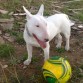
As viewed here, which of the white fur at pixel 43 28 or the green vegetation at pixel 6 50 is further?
the green vegetation at pixel 6 50

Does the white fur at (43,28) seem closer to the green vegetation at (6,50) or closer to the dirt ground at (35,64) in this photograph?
the dirt ground at (35,64)

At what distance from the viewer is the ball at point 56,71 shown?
425cm

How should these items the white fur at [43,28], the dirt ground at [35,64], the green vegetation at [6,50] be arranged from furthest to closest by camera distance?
the green vegetation at [6,50] < the dirt ground at [35,64] < the white fur at [43,28]

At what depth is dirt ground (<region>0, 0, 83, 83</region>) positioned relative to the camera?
4.70 m

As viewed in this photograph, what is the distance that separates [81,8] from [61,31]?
2405 mm

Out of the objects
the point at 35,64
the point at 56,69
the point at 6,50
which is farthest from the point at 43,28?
the point at 6,50

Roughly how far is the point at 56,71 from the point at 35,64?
918 millimetres

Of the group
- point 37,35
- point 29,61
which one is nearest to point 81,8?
point 29,61

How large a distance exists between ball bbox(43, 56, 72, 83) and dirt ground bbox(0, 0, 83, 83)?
339 mm

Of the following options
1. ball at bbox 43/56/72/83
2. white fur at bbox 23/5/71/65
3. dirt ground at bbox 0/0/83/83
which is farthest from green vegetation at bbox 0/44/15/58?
ball at bbox 43/56/72/83

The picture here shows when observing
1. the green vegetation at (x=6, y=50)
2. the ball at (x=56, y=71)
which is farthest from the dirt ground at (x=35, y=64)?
the ball at (x=56, y=71)

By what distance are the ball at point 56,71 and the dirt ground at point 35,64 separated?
0.34 metres

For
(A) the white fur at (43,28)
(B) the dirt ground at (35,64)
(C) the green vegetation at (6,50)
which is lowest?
(B) the dirt ground at (35,64)

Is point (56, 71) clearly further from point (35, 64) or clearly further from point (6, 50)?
point (6, 50)
